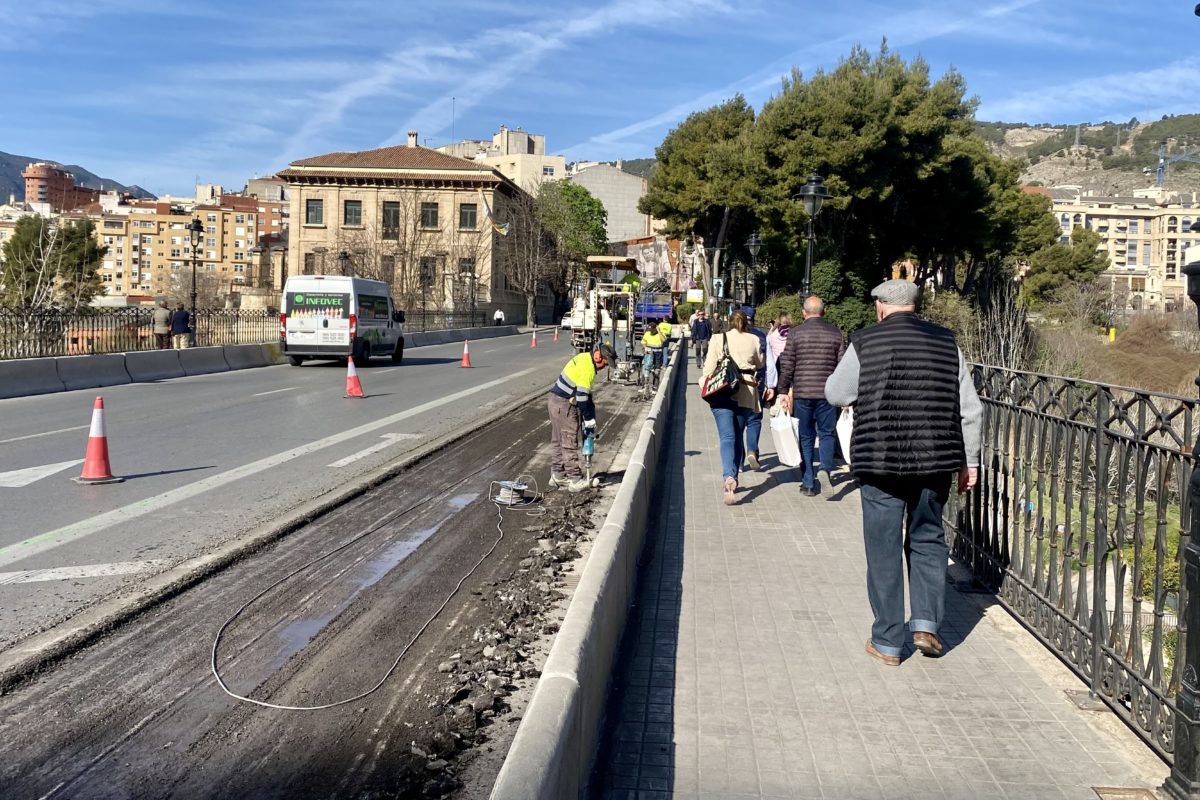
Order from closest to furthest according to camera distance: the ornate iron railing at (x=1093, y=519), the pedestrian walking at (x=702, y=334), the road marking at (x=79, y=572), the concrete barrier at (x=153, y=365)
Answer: the ornate iron railing at (x=1093, y=519), the road marking at (x=79, y=572), the concrete barrier at (x=153, y=365), the pedestrian walking at (x=702, y=334)

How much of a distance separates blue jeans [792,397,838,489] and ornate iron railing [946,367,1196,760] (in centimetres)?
295

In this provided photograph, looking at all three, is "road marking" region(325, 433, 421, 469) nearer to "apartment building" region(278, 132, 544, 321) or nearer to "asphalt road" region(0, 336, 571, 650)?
"asphalt road" region(0, 336, 571, 650)

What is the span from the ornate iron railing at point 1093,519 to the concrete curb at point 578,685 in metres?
2.25

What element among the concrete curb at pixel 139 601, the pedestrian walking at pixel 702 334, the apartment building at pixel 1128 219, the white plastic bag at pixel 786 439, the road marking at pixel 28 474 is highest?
the apartment building at pixel 1128 219

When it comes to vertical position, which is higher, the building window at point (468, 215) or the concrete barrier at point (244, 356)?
the building window at point (468, 215)

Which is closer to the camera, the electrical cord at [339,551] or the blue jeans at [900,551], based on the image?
the electrical cord at [339,551]

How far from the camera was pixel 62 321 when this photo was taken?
22.7 m

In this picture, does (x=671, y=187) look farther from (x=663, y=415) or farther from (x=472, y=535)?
(x=472, y=535)

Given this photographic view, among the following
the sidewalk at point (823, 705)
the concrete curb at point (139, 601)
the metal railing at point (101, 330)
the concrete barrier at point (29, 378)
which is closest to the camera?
the sidewalk at point (823, 705)

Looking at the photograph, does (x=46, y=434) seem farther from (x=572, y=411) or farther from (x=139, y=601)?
(x=139, y=601)

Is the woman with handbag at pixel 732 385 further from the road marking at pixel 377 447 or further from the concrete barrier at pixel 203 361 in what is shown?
the concrete barrier at pixel 203 361

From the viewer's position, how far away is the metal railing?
21.3m

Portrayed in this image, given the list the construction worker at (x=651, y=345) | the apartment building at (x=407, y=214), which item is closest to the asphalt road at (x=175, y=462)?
the construction worker at (x=651, y=345)

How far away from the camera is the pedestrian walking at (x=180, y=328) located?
90.0 ft
